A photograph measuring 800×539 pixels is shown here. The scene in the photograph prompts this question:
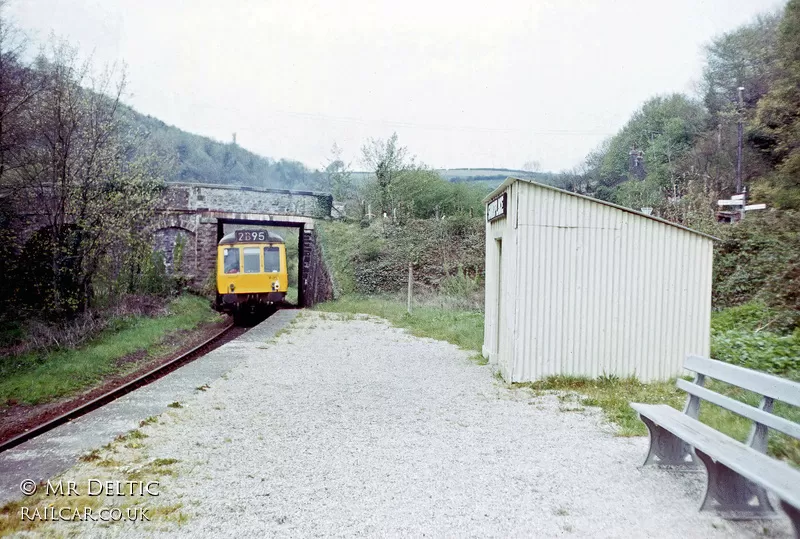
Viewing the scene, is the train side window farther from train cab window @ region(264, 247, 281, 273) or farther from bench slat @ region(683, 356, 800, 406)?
bench slat @ region(683, 356, 800, 406)

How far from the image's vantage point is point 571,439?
17.9 feet

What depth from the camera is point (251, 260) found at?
1977 cm

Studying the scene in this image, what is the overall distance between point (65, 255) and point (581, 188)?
30246mm

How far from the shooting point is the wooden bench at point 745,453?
123 inches

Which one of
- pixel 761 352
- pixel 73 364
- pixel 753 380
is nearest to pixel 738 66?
pixel 761 352

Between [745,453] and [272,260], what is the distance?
1758 centimetres

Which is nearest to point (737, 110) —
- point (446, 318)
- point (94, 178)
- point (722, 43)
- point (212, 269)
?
point (722, 43)

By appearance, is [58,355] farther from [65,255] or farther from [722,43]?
[722,43]

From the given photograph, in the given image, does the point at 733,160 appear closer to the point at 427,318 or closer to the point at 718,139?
the point at 718,139

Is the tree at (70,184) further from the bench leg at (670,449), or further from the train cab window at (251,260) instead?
the bench leg at (670,449)

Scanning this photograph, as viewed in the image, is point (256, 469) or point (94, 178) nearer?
point (256, 469)

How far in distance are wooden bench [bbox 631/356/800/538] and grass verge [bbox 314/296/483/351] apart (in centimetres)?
738

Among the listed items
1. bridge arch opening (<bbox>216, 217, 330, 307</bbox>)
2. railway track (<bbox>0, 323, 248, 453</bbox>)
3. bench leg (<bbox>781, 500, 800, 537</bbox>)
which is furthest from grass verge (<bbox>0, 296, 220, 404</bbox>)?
bench leg (<bbox>781, 500, 800, 537</bbox>)

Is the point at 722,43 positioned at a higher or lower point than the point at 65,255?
higher
